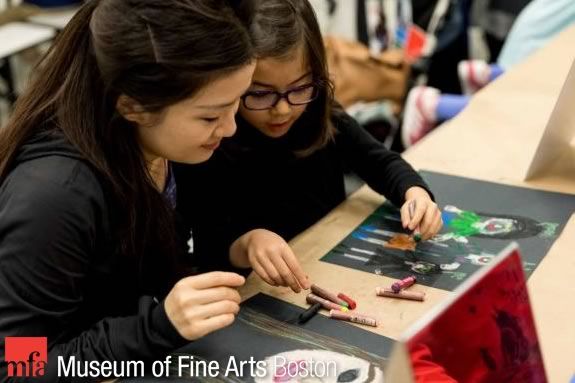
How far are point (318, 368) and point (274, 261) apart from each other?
23 cm

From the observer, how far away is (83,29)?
42.1 inches

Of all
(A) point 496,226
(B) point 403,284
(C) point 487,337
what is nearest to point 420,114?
(A) point 496,226

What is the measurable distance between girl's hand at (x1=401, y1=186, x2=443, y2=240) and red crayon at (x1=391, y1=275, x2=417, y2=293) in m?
0.15

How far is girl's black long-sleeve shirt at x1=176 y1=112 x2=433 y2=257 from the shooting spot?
143cm

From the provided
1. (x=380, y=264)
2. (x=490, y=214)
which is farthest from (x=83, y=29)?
(x=490, y=214)

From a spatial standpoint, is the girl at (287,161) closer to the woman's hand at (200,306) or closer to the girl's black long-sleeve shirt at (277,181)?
the girl's black long-sleeve shirt at (277,181)

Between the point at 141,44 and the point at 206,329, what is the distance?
1.21 feet

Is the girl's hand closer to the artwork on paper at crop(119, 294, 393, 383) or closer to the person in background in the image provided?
the artwork on paper at crop(119, 294, 393, 383)

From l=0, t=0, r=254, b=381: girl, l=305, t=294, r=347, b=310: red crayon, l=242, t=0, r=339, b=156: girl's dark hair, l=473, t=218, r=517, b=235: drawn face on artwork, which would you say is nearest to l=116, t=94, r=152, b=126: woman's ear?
l=0, t=0, r=254, b=381: girl

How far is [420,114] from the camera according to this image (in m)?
2.34

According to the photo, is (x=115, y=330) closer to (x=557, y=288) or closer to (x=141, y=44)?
(x=141, y=44)

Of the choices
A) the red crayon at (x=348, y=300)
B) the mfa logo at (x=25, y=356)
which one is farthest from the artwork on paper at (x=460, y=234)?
the mfa logo at (x=25, y=356)

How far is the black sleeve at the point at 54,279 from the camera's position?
96cm

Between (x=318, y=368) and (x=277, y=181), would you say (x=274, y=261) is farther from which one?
(x=277, y=181)
